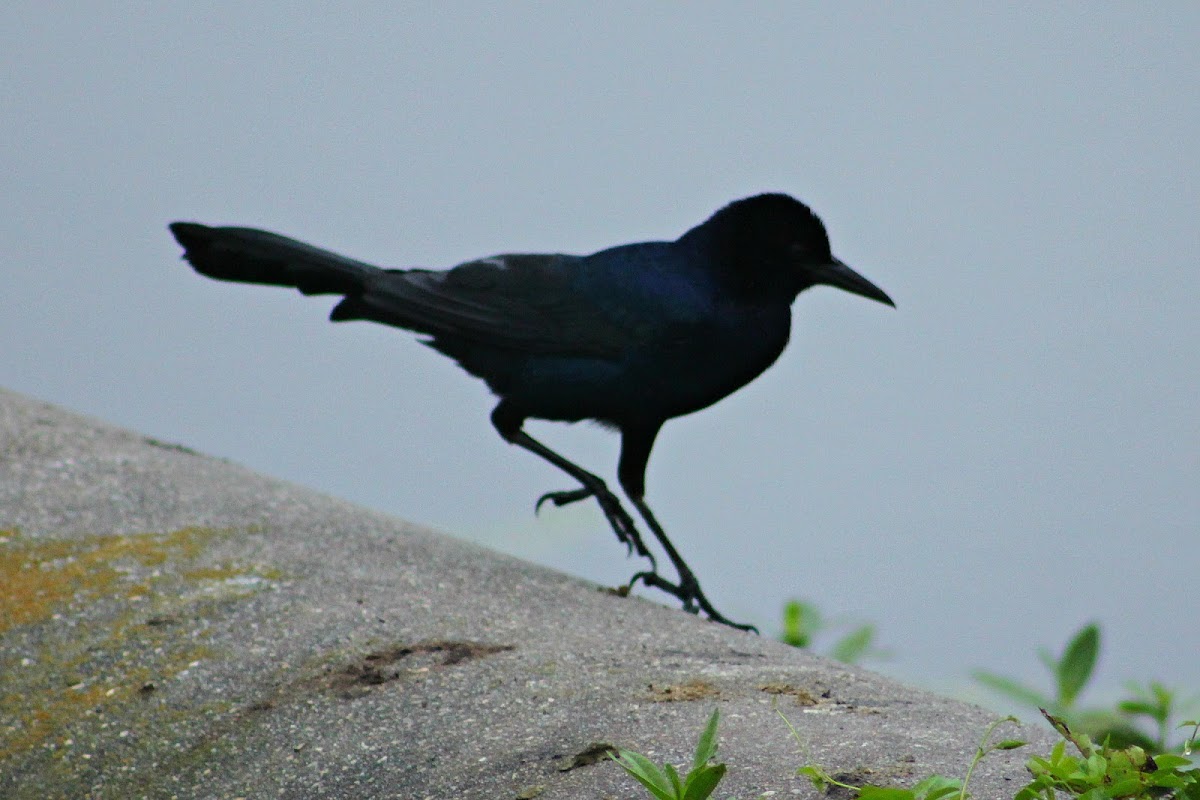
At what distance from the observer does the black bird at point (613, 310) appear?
5043mm

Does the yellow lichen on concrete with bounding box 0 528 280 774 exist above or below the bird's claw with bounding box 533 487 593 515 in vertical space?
below

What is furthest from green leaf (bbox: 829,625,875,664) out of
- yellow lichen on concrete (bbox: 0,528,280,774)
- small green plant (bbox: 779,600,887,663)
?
yellow lichen on concrete (bbox: 0,528,280,774)

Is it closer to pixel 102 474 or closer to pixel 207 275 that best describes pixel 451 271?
pixel 207 275

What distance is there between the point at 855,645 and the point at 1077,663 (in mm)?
818

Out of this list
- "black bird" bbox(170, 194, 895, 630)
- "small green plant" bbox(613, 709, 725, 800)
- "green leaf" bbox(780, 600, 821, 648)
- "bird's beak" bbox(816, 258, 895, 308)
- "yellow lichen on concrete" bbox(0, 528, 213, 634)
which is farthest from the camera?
"bird's beak" bbox(816, 258, 895, 308)

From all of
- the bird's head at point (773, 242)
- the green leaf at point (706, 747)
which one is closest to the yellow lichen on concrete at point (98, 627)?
the green leaf at point (706, 747)

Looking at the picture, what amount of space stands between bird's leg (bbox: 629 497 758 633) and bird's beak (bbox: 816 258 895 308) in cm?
103

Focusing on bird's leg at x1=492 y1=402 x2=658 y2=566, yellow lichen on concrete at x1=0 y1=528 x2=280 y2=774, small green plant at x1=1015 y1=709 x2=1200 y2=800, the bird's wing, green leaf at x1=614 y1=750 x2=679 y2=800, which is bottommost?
yellow lichen on concrete at x1=0 y1=528 x2=280 y2=774

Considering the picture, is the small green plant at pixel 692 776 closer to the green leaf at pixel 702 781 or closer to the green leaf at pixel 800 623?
the green leaf at pixel 702 781

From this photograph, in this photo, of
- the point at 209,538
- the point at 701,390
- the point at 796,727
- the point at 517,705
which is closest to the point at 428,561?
the point at 209,538

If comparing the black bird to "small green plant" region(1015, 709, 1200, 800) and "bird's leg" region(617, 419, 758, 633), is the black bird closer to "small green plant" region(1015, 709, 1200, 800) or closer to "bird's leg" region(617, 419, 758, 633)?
"bird's leg" region(617, 419, 758, 633)

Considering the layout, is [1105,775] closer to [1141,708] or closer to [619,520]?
[1141,708]

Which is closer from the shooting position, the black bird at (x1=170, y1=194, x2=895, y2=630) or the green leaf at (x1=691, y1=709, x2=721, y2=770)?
the green leaf at (x1=691, y1=709, x2=721, y2=770)

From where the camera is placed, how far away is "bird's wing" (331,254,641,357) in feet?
16.8
